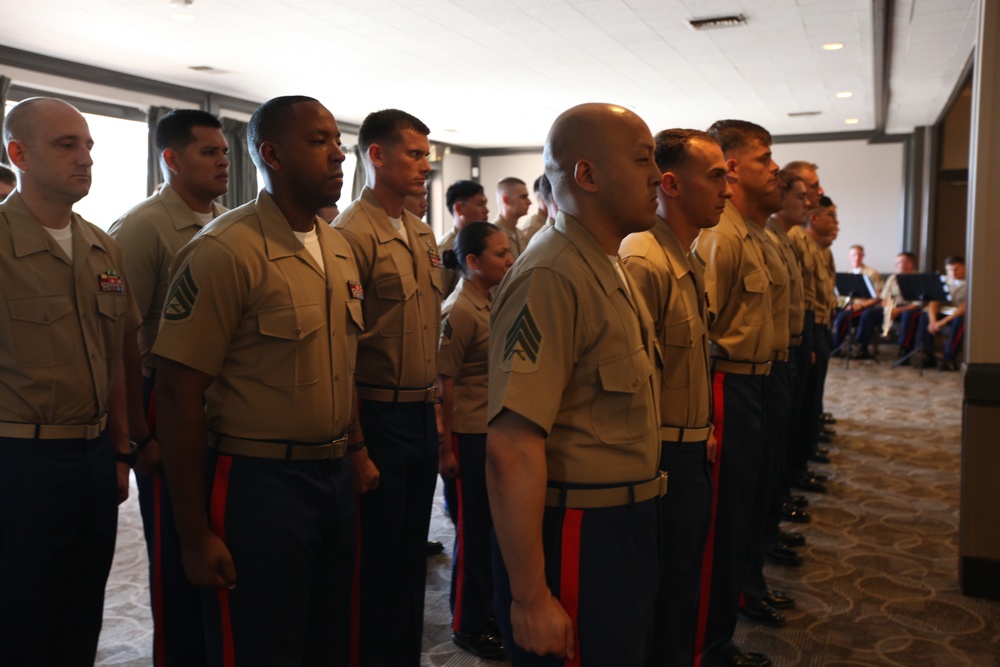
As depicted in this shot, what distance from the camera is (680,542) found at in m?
1.97

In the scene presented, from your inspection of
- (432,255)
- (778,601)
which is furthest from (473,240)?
(778,601)

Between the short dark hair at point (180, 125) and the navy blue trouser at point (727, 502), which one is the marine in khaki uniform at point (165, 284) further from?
the navy blue trouser at point (727, 502)

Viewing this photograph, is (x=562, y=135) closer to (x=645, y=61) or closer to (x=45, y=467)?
(x=45, y=467)

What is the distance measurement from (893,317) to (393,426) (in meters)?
10.1

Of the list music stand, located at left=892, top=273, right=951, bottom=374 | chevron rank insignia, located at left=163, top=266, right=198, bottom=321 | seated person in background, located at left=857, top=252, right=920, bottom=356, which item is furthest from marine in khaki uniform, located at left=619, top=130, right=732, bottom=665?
seated person in background, located at left=857, top=252, right=920, bottom=356

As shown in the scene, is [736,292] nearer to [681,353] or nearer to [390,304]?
[681,353]

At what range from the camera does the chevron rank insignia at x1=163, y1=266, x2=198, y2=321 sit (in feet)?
5.68

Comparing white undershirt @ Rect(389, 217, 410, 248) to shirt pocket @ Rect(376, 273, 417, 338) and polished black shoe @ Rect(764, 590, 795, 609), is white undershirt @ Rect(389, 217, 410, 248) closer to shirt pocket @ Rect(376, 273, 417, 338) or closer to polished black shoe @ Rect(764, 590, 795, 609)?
shirt pocket @ Rect(376, 273, 417, 338)

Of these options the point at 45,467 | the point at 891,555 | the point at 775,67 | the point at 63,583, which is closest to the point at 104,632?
the point at 63,583

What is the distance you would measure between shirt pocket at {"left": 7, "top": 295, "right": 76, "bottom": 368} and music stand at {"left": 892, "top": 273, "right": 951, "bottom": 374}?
380 inches

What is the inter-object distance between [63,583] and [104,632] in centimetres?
110

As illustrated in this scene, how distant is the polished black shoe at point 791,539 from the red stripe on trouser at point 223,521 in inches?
116

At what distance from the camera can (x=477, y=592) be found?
9.62 feet

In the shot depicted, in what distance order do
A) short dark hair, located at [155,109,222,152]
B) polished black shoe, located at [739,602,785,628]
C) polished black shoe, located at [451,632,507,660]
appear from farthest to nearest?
1. polished black shoe, located at [739,602,785,628]
2. polished black shoe, located at [451,632,507,660]
3. short dark hair, located at [155,109,222,152]
